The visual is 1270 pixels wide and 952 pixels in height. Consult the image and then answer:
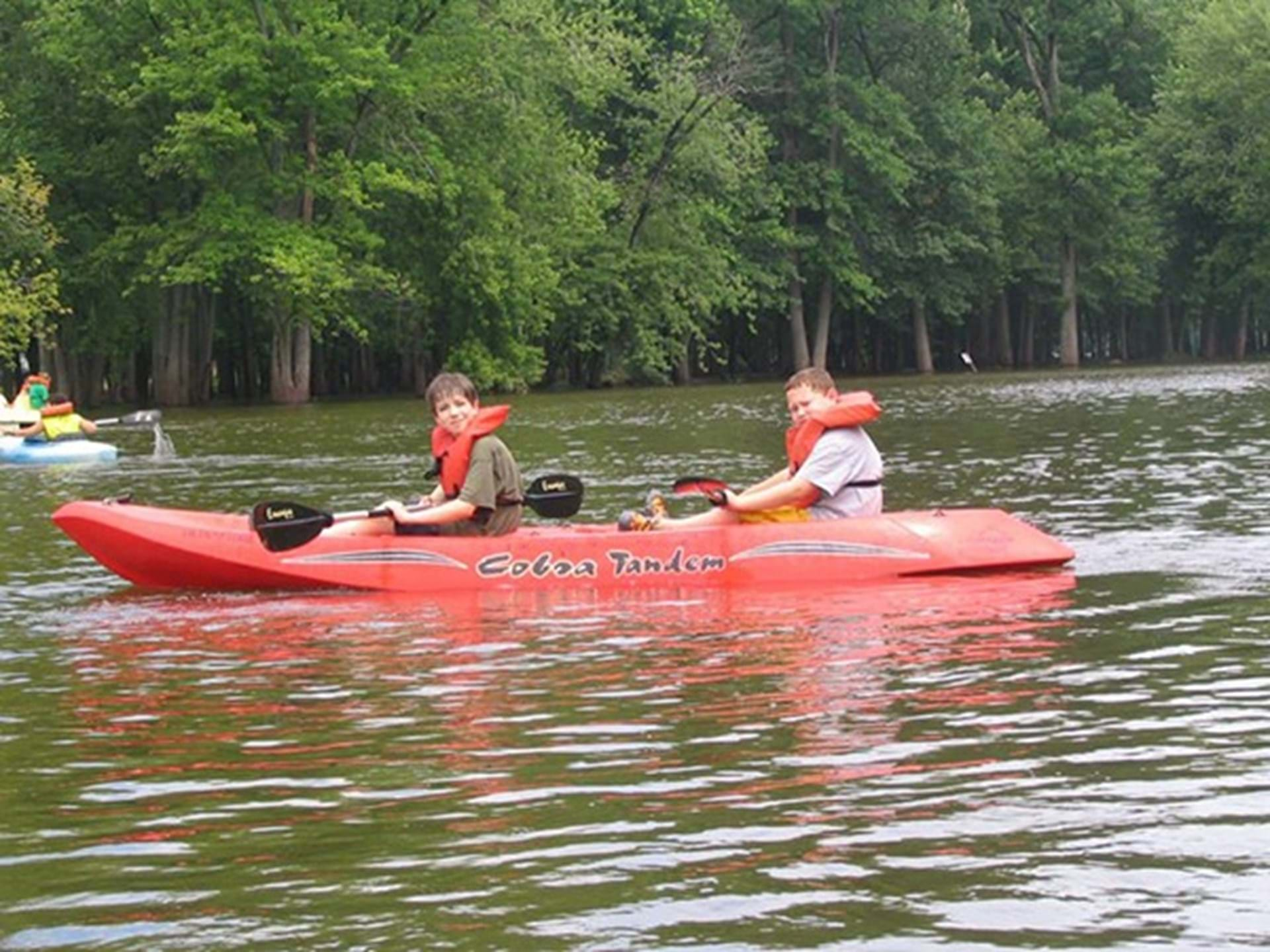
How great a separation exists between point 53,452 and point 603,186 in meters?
30.6

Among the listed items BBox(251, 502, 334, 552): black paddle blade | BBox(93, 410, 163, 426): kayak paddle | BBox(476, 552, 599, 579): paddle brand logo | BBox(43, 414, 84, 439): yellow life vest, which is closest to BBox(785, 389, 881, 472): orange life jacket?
BBox(476, 552, 599, 579): paddle brand logo

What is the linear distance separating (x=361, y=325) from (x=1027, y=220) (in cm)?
3359

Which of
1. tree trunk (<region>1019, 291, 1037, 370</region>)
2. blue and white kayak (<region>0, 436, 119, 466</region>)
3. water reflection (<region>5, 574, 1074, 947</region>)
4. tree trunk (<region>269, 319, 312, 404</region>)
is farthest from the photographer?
tree trunk (<region>1019, 291, 1037, 370</region>)

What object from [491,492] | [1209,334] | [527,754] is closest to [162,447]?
[491,492]

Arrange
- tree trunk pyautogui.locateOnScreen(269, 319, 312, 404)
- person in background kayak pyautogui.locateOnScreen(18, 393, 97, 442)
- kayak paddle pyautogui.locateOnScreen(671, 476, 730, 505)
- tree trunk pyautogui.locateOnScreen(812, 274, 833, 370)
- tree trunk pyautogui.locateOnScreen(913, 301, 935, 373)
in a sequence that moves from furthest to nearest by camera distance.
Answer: tree trunk pyautogui.locateOnScreen(913, 301, 935, 373), tree trunk pyautogui.locateOnScreen(812, 274, 833, 370), tree trunk pyautogui.locateOnScreen(269, 319, 312, 404), person in background kayak pyautogui.locateOnScreen(18, 393, 97, 442), kayak paddle pyautogui.locateOnScreen(671, 476, 730, 505)

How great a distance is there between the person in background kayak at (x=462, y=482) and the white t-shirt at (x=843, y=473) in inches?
76.0

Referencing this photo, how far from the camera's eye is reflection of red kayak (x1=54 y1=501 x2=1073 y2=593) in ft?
47.0

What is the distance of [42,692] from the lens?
10.6m

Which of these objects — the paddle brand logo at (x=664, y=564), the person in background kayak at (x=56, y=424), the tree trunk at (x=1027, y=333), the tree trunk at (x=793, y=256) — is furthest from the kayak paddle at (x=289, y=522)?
the tree trunk at (x=1027, y=333)

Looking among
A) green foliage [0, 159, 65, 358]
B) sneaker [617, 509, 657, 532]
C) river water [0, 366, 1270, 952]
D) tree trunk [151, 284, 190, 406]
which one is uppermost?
green foliage [0, 159, 65, 358]

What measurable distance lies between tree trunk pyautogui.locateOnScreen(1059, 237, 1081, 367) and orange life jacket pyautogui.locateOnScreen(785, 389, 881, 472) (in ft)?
218

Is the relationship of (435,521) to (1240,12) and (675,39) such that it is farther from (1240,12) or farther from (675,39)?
(1240,12)

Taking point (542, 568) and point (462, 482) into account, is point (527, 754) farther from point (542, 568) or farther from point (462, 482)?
point (462, 482)

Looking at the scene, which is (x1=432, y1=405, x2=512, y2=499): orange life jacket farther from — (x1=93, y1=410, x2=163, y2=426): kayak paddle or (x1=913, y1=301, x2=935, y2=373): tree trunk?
(x1=913, y1=301, x2=935, y2=373): tree trunk
